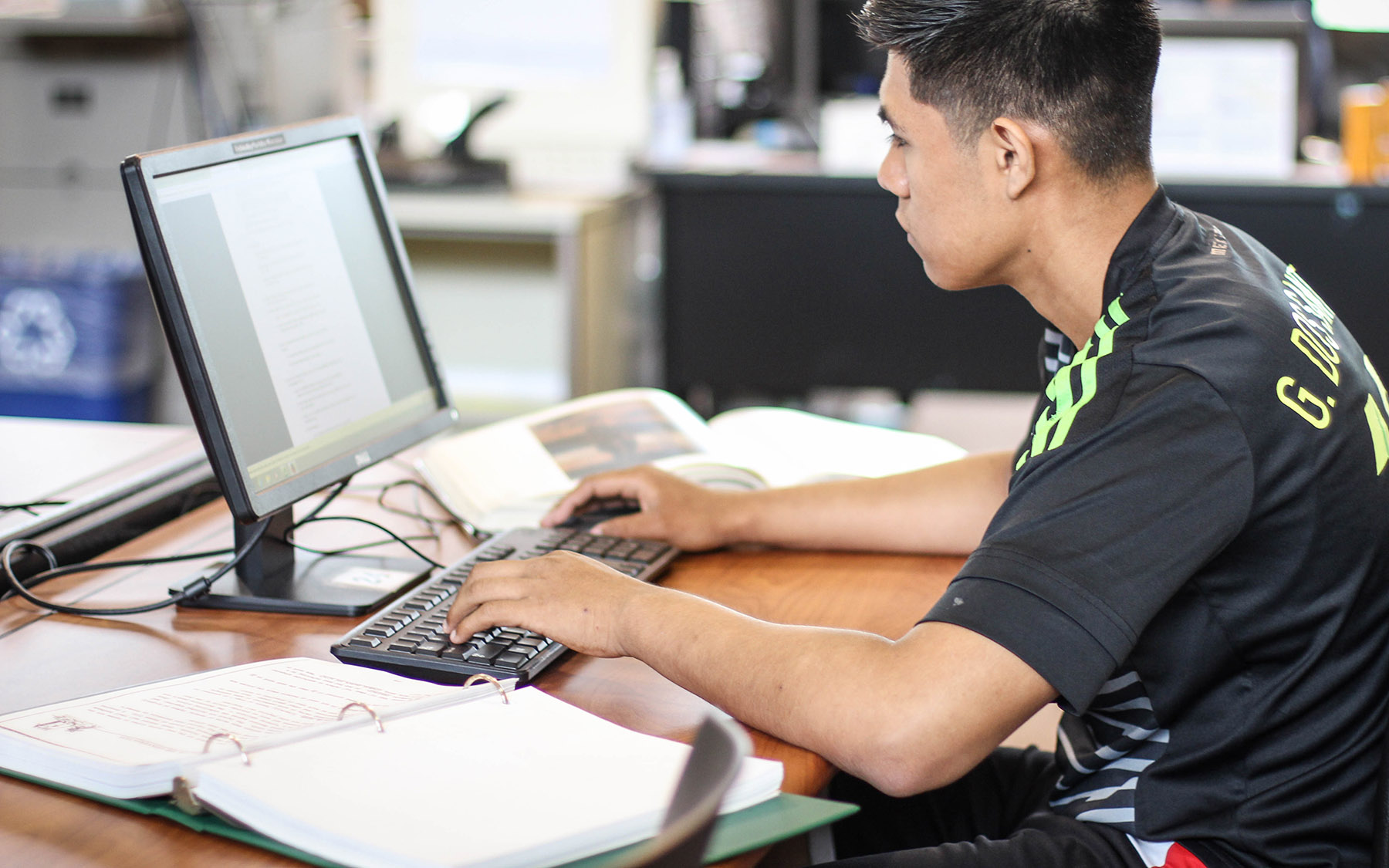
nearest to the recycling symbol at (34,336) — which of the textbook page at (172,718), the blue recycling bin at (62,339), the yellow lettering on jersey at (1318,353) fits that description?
the blue recycling bin at (62,339)

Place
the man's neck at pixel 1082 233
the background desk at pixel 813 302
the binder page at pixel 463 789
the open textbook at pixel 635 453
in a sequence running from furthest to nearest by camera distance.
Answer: the background desk at pixel 813 302 → the open textbook at pixel 635 453 → the man's neck at pixel 1082 233 → the binder page at pixel 463 789

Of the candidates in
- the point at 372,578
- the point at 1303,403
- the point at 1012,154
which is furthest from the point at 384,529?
the point at 1303,403

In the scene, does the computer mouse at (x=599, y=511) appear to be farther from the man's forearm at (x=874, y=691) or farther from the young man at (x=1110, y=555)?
the man's forearm at (x=874, y=691)

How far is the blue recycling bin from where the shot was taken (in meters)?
3.27

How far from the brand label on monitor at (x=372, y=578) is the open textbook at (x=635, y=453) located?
17 cm

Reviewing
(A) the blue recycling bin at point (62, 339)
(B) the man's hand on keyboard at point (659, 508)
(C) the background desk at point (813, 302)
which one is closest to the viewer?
(B) the man's hand on keyboard at point (659, 508)

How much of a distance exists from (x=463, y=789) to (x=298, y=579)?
1.56 feet

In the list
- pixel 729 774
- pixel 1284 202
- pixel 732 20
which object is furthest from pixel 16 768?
pixel 732 20

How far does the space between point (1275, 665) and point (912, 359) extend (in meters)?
2.28

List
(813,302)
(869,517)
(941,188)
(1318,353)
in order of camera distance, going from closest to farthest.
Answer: (1318,353), (941,188), (869,517), (813,302)

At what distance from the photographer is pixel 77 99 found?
3.42 meters

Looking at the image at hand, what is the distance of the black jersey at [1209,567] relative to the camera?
786 mm

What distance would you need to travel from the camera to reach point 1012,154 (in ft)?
3.17

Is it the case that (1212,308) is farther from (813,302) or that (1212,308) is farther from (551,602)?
(813,302)
